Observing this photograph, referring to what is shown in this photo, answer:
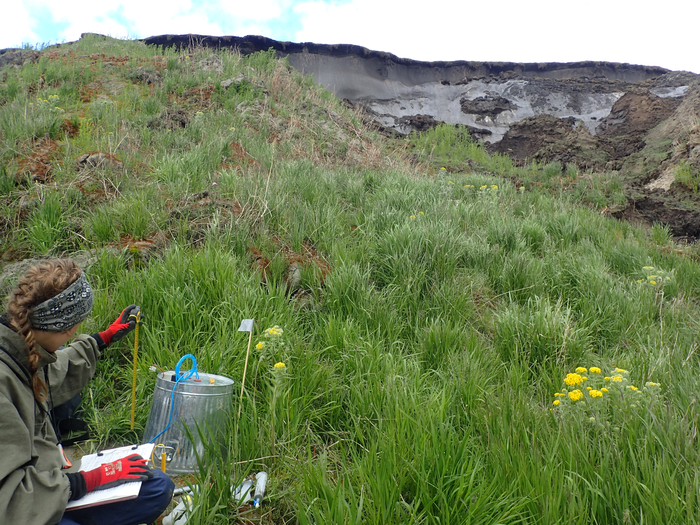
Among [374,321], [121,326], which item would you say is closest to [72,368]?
[121,326]

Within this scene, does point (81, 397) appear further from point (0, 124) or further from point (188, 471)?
point (0, 124)

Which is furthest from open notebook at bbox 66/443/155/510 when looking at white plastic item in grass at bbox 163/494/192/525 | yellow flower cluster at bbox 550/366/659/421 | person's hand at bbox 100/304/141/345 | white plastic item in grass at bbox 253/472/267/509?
yellow flower cluster at bbox 550/366/659/421

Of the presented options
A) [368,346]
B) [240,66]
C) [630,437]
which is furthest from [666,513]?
[240,66]

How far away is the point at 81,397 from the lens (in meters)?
2.60

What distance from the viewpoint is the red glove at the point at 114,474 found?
172 cm

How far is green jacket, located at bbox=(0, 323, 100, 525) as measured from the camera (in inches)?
56.9

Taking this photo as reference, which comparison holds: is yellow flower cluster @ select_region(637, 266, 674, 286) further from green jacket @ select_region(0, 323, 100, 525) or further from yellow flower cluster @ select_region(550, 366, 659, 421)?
green jacket @ select_region(0, 323, 100, 525)

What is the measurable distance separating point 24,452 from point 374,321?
230 centimetres

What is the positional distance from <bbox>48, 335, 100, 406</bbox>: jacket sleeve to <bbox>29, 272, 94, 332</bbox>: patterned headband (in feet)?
1.81

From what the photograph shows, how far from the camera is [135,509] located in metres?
1.79

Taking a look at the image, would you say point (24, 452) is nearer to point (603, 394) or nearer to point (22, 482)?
point (22, 482)

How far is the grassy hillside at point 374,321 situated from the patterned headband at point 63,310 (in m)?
0.90

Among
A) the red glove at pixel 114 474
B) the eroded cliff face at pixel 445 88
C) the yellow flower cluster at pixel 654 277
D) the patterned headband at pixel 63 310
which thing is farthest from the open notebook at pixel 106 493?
the eroded cliff face at pixel 445 88

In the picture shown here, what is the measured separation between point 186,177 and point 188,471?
12.2ft
